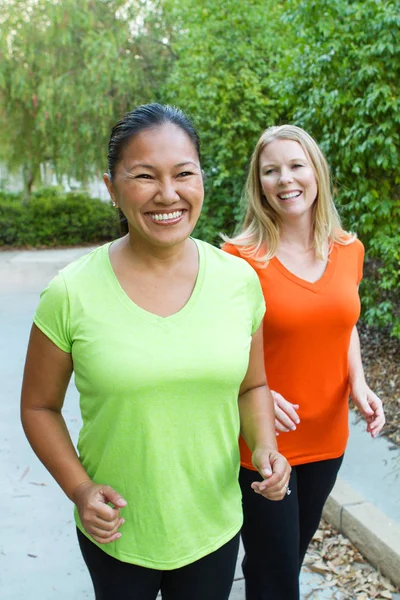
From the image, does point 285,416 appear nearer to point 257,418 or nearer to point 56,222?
point 257,418

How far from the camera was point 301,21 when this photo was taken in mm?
5645

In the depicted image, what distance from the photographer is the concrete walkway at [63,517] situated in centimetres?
301

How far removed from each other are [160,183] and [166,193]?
0.11 feet

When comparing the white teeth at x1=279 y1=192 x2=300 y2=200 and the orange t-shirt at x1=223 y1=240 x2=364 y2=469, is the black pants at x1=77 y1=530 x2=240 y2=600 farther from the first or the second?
the white teeth at x1=279 y1=192 x2=300 y2=200

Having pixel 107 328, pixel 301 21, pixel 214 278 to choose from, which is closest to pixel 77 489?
pixel 107 328

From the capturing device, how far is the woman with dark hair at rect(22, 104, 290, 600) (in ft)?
4.83

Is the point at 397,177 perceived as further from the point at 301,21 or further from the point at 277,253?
the point at 277,253

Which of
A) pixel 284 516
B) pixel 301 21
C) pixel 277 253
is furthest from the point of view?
pixel 301 21

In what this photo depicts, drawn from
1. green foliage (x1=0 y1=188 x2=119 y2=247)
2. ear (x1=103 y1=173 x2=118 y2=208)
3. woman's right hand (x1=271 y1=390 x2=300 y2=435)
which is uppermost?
ear (x1=103 y1=173 x2=118 y2=208)

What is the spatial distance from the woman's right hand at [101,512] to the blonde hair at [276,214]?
1.06 m

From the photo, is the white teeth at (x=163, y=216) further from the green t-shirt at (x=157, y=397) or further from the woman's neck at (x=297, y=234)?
the woman's neck at (x=297, y=234)

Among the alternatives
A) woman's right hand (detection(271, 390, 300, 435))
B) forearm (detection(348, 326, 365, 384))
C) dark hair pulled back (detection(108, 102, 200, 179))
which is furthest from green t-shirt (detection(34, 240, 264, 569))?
forearm (detection(348, 326, 365, 384))

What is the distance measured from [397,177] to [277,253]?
323cm

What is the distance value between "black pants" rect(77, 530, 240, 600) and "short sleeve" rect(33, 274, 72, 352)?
0.54 metres
